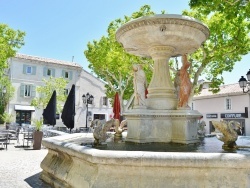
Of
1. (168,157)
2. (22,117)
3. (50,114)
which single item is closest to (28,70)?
(22,117)

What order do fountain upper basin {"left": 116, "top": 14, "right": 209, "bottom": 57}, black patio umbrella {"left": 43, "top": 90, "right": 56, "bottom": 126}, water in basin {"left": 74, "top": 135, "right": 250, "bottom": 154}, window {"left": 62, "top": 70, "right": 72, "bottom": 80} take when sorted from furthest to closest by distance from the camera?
window {"left": 62, "top": 70, "right": 72, "bottom": 80} < black patio umbrella {"left": 43, "top": 90, "right": 56, "bottom": 126} < fountain upper basin {"left": 116, "top": 14, "right": 209, "bottom": 57} < water in basin {"left": 74, "top": 135, "right": 250, "bottom": 154}

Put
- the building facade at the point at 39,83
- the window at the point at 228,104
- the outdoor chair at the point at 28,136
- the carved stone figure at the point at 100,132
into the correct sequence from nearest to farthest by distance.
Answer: the carved stone figure at the point at 100,132 < the outdoor chair at the point at 28,136 < the window at the point at 228,104 < the building facade at the point at 39,83

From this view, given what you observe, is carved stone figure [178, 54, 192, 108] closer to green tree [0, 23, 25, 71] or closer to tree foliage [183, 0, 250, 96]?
tree foliage [183, 0, 250, 96]

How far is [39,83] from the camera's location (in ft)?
125

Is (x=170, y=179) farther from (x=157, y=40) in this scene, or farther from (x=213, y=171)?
(x=157, y=40)

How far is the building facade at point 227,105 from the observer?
2891 cm

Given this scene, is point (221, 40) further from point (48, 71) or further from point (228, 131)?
point (48, 71)

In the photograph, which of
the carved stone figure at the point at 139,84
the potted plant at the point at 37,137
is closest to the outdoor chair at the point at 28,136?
the potted plant at the point at 37,137

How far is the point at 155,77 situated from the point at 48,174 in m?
3.91

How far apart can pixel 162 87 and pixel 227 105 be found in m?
27.6

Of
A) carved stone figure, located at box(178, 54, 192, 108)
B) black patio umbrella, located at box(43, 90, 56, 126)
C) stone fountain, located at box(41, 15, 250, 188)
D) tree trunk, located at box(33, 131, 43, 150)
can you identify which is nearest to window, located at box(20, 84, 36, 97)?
black patio umbrella, located at box(43, 90, 56, 126)

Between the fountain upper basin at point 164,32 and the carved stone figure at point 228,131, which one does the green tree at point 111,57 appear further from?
the carved stone figure at point 228,131

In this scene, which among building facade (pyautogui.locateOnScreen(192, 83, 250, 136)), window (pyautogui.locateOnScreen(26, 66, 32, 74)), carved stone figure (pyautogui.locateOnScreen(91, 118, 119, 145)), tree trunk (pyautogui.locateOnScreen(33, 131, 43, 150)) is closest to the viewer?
carved stone figure (pyautogui.locateOnScreen(91, 118, 119, 145))

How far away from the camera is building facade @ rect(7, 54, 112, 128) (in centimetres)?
3581
